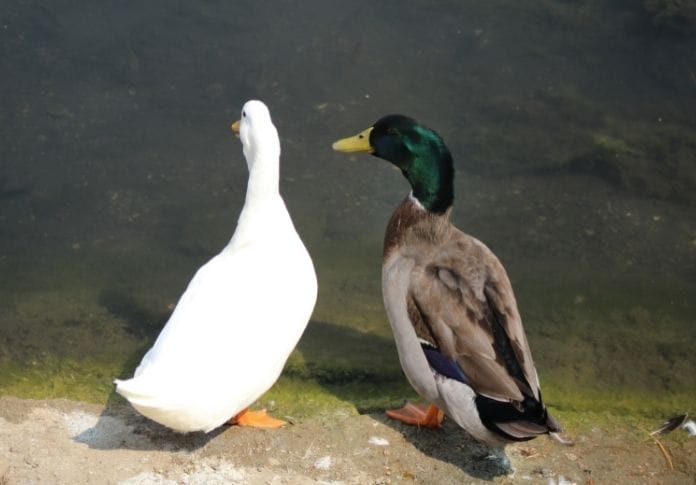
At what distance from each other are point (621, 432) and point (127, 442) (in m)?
2.23

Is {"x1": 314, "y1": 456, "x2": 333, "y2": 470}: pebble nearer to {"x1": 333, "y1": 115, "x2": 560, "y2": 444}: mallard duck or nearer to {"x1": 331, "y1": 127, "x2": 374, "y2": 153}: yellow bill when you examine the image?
{"x1": 333, "y1": 115, "x2": 560, "y2": 444}: mallard duck

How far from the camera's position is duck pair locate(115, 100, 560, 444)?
3.76 m

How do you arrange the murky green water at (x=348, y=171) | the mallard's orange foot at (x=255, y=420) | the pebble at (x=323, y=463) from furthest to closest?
1. the murky green water at (x=348, y=171)
2. the mallard's orange foot at (x=255, y=420)
3. the pebble at (x=323, y=463)

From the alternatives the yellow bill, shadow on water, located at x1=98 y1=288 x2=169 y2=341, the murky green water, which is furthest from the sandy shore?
the yellow bill

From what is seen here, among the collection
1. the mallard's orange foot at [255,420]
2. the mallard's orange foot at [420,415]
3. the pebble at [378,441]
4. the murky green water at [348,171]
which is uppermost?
the murky green water at [348,171]

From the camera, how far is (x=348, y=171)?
669 cm

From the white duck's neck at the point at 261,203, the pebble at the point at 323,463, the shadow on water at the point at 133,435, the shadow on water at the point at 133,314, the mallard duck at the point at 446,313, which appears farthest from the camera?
the shadow on water at the point at 133,314

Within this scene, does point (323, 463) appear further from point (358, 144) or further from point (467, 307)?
point (358, 144)

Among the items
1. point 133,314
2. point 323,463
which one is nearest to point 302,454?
point 323,463

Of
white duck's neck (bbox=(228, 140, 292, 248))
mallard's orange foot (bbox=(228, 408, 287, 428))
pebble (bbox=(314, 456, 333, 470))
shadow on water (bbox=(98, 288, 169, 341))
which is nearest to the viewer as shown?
pebble (bbox=(314, 456, 333, 470))

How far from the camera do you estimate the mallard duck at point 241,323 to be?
368cm

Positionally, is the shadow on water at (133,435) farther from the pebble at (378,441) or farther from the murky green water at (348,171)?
the pebble at (378,441)

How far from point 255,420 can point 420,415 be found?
76 cm

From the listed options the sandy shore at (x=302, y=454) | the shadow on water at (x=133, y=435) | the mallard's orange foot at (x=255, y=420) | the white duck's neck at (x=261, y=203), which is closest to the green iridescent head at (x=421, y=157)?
the white duck's neck at (x=261, y=203)
